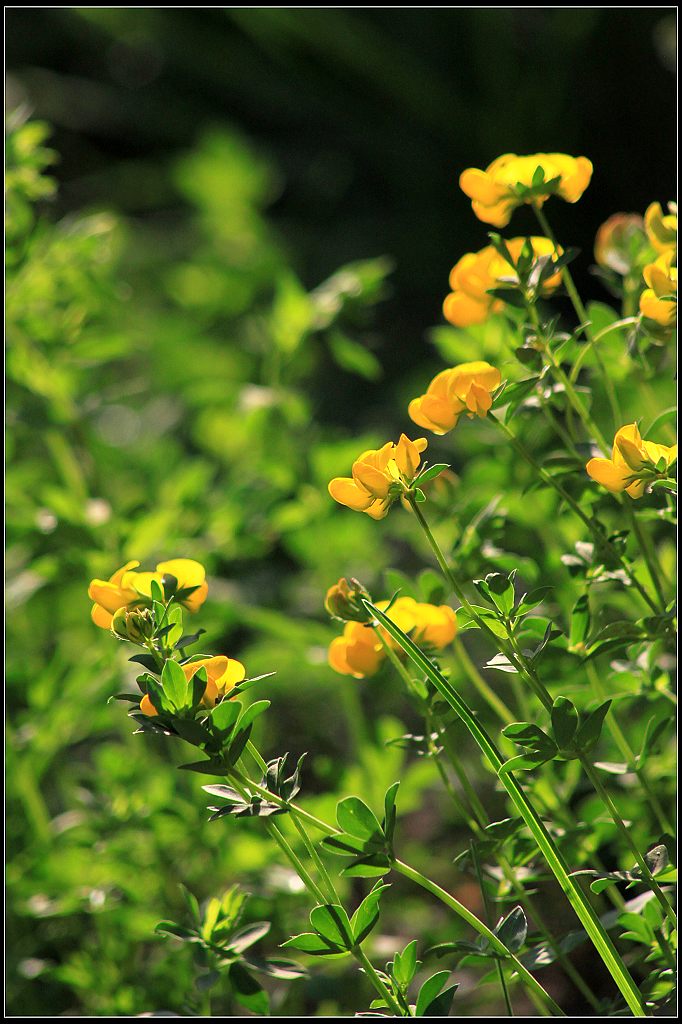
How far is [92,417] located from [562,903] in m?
0.51

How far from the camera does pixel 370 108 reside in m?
2.42

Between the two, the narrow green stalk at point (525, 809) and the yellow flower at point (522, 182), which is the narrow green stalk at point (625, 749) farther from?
the yellow flower at point (522, 182)

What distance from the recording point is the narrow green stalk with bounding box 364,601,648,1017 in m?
0.36

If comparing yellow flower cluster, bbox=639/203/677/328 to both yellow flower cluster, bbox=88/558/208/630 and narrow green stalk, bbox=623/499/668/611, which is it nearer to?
narrow green stalk, bbox=623/499/668/611

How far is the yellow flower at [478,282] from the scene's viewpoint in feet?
1.51

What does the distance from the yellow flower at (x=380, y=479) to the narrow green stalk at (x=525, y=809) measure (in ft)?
0.14

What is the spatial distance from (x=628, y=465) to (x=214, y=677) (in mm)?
179

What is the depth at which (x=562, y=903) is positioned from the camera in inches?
29.2

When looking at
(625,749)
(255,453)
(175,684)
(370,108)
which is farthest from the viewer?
(370,108)

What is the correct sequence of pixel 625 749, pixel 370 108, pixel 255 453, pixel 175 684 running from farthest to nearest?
pixel 370 108 → pixel 255 453 → pixel 625 749 → pixel 175 684

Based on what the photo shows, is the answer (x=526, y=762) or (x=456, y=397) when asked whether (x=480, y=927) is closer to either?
(x=526, y=762)

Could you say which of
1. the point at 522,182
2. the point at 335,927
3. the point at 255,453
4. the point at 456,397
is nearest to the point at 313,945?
the point at 335,927

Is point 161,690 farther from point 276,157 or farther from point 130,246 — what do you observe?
point 276,157

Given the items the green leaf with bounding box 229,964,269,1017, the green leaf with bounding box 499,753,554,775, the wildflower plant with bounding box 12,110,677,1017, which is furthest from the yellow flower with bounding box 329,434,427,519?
the green leaf with bounding box 229,964,269,1017
